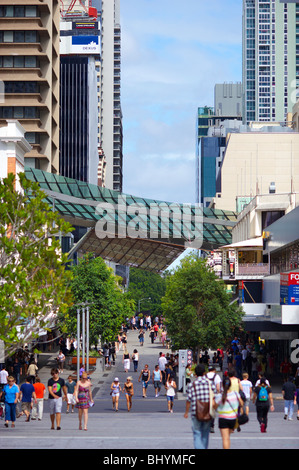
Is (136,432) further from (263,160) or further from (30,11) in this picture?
(263,160)

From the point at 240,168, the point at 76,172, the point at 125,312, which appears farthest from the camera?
the point at 76,172

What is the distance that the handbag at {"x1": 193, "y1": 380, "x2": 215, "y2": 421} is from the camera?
12.8 metres

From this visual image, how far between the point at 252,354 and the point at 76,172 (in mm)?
106162

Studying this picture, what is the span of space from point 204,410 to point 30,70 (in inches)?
3014

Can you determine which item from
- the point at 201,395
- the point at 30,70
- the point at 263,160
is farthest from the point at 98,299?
the point at 263,160

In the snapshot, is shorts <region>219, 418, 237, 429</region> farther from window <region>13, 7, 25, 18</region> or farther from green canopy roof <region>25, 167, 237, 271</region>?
window <region>13, 7, 25, 18</region>

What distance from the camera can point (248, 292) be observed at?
5422 cm

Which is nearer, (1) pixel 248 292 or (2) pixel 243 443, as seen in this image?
(2) pixel 243 443

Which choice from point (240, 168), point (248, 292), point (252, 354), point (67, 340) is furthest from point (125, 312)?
point (240, 168)

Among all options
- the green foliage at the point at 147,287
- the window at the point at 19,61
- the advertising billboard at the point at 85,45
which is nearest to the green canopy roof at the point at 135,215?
the window at the point at 19,61

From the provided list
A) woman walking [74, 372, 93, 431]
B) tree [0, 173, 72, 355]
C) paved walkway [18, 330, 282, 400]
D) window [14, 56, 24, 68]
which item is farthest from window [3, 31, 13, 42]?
woman walking [74, 372, 93, 431]

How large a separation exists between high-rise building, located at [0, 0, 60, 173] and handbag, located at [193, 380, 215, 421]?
243ft

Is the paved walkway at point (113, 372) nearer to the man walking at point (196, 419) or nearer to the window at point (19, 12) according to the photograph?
the man walking at point (196, 419)

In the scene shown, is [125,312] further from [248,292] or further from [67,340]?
[248,292]
